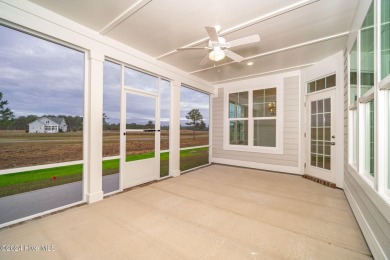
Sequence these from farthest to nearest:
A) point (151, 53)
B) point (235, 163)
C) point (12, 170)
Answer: point (235, 163) → point (151, 53) → point (12, 170)

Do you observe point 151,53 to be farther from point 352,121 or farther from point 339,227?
point 339,227

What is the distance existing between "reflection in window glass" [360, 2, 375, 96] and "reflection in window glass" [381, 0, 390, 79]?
339mm

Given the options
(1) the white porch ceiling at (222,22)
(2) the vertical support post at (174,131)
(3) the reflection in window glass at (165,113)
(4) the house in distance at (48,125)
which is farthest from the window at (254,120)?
(4) the house in distance at (48,125)

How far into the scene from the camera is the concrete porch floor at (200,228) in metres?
1.71

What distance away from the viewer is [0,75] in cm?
224

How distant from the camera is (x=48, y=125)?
310 cm

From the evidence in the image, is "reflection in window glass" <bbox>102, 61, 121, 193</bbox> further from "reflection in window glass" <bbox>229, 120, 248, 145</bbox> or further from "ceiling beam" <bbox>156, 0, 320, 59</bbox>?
"reflection in window glass" <bbox>229, 120, 248, 145</bbox>

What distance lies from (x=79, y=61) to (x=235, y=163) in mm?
4891

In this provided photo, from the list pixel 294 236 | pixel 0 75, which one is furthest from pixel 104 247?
pixel 0 75

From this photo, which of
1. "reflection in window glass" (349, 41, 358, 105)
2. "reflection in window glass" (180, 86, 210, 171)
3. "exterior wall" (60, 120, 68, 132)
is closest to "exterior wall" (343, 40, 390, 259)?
"reflection in window glass" (349, 41, 358, 105)

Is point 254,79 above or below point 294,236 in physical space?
above

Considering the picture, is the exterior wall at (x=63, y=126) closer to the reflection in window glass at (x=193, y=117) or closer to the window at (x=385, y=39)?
the reflection in window glass at (x=193, y=117)

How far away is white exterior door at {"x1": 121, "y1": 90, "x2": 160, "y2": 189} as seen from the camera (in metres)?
3.48

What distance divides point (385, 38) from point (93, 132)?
371 cm
